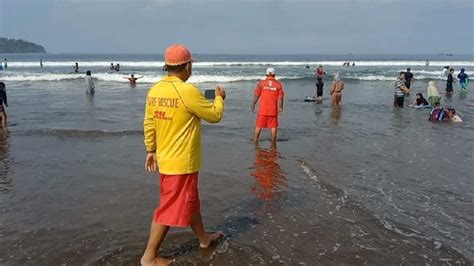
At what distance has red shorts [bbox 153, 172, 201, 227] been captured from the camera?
12.5 ft

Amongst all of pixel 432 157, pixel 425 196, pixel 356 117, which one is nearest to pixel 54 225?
pixel 425 196

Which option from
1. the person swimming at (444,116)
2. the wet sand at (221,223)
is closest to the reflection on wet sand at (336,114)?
the person swimming at (444,116)

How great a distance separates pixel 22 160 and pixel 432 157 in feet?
26.2

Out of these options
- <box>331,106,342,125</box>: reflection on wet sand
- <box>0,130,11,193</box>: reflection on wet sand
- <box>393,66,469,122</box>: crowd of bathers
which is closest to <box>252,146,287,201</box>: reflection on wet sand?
<box>0,130,11,193</box>: reflection on wet sand

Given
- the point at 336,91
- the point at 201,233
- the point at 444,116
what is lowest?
the point at 201,233

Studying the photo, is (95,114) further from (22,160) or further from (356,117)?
(356,117)

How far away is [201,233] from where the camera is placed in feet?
14.1

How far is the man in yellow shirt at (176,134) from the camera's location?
3.67 metres

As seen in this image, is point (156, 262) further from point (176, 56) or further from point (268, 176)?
point (268, 176)

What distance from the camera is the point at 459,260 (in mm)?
4320

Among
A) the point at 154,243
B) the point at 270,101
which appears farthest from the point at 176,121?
→ the point at 270,101

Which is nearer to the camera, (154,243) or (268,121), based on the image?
(154,243)

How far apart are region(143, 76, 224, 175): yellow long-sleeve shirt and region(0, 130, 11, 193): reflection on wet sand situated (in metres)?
3.85

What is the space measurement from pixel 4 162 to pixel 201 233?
5.68 metres
